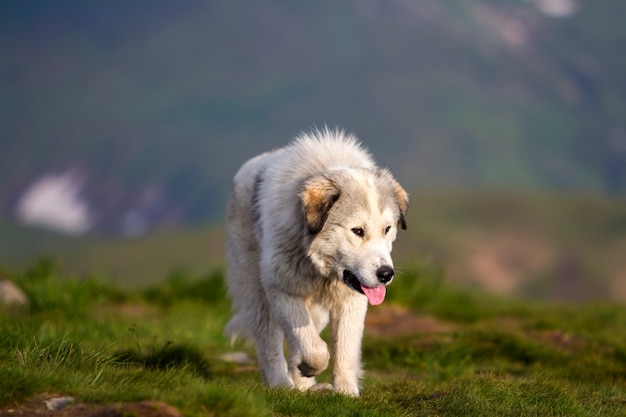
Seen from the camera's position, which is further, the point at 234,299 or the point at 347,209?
the point at 234,299

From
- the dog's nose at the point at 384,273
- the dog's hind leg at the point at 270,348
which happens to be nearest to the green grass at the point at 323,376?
the dog's hind leg at the point at 270,348

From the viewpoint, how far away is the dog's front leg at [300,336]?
231 inches

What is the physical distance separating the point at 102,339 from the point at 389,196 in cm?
348

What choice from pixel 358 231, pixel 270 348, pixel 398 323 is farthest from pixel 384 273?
pixel 398 323

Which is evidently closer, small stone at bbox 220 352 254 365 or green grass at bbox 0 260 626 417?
green grass at bbox 0 260 626 417

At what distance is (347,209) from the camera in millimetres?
5773

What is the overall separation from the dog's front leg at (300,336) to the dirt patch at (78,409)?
1.76 metres

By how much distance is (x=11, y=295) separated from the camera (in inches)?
428

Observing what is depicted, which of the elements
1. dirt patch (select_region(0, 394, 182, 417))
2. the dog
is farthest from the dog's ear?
dirt patch (select_region(0, 394, 182, 417))

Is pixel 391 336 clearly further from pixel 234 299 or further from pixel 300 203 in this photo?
pixel 300 203

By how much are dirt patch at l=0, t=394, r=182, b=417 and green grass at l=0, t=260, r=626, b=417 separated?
2.4 inches

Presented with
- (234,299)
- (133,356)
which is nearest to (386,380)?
(234,299)

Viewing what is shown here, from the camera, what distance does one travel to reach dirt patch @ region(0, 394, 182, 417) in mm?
4148

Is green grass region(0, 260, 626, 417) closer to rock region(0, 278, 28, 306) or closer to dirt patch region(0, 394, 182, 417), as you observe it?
dirt patch region(0, 394, 182, 417)
